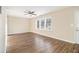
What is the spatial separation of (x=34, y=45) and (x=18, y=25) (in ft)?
1.84

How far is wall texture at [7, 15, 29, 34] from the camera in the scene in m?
1.54

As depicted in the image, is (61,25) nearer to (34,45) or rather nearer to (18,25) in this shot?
(34,45)

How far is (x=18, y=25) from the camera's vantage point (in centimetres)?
161

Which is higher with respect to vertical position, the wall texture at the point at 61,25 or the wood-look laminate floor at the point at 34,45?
the wall texture at the point at 61,25

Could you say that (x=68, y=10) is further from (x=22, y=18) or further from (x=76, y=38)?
(x=22, y=18)

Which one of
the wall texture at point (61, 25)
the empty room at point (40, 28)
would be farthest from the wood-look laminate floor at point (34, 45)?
the wall texture at point (61, 25)

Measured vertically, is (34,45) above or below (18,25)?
below

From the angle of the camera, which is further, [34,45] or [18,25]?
[34,45]

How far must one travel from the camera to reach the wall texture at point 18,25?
1.54 meters

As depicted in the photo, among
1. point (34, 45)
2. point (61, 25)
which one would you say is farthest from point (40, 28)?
point (61, 25)

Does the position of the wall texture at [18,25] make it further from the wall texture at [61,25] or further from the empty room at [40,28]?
the wall texture at [61,25]

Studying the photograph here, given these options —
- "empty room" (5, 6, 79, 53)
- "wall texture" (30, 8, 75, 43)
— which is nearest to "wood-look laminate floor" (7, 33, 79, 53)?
"empty room" (5, 6, 79, 53)

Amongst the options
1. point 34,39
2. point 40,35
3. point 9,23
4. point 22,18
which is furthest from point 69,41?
point 9,23
